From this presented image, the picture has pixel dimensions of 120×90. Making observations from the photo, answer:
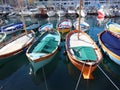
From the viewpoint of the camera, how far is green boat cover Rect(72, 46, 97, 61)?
13913 millimetres

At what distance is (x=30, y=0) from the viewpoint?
72000 millimetres

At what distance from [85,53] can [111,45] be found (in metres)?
5.09

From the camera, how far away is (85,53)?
14812mm

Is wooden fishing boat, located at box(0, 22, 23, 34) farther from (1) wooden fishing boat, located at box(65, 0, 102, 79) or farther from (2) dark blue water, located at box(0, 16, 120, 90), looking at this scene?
(1) wooden fishing boat, located at box(65, 0, 102, 79)

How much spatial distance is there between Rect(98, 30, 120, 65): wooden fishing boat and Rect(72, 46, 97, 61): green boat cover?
88.8 inches

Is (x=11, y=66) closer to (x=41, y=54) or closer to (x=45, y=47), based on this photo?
(x=41, y=54)

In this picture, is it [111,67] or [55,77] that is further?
[111,67]

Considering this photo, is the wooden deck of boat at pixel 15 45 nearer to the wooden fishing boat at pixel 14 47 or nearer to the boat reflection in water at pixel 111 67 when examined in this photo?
the wooden fishing boat at pixel 14 47

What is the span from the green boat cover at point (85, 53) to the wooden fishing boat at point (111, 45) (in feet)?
7.40

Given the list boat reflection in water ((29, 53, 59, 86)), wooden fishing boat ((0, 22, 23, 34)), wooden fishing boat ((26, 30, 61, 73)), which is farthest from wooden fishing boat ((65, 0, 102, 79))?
wooden fishing boat ((0, 22, 23, 34))

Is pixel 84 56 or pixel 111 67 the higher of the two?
pixel 84 56

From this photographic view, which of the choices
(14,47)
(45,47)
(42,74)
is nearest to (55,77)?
(42,74)

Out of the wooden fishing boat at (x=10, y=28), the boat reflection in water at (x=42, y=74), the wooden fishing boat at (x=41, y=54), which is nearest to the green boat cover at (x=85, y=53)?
the wooden fishing boat at (x=41, y=54)

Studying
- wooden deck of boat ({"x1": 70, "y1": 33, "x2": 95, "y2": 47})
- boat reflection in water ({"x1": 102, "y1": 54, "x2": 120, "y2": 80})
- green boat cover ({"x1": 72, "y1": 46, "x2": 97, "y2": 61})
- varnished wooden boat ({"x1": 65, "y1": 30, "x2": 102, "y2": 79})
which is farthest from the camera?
wooden deck of boat ({"x1": 70, "y1": 33, "x2": 95, "y2": 47})
